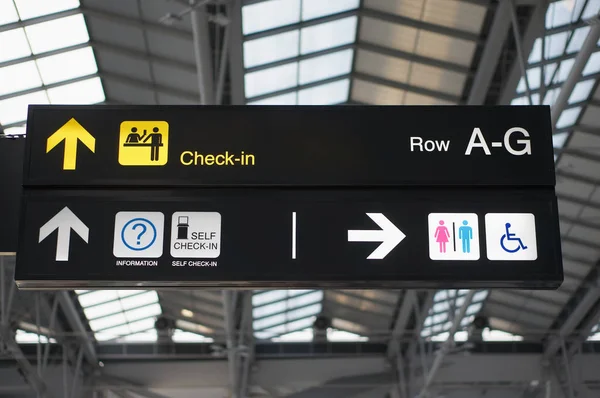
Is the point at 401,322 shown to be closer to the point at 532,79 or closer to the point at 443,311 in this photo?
the point at 443,311

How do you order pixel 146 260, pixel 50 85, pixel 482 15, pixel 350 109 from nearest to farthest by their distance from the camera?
pixel 146 260 < pixel 350 109 < pixel 482 15 < pixel 50 85

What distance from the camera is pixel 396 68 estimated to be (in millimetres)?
22500

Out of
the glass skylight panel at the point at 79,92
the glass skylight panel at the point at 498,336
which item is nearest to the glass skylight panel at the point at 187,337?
the glass skylight panel at the point at 498,336

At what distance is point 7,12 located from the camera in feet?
65.2

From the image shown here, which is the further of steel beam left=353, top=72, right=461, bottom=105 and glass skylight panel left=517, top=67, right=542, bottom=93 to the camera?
steel beam left=353, top=72, right=461, bottom=105

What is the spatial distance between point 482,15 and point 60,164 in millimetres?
15385

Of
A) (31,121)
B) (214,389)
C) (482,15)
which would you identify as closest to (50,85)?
(482,15)

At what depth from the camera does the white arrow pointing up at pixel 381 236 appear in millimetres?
5368

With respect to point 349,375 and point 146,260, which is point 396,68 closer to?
point 146,260

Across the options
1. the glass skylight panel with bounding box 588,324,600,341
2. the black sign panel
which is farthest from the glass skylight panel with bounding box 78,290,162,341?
the black sign panel

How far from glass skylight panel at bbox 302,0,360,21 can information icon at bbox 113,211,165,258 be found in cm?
1496

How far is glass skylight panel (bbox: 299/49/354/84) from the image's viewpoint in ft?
73.6

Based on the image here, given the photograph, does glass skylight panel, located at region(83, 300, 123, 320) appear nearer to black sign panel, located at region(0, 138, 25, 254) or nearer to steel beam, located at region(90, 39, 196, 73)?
steel beam, located at region(90, 39, 196, 73)

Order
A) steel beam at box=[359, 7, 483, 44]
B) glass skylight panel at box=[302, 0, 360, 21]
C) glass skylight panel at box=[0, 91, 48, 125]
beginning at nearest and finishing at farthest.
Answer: glass skylight panel at box=[302, 0, 360, 21] < steel beam at box=[359, 7, 483, 44] < glass skylight panel at box=[0, 91, 48, 125]
